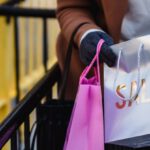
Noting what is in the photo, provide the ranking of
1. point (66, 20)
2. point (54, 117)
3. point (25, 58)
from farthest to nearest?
point (25, 58) < point (66, 20) < point (54, 117)

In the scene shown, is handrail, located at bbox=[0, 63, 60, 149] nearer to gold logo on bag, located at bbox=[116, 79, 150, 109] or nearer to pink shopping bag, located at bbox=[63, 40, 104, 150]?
pink shopping bag, located at bbox=[63, 40, 104, 150]

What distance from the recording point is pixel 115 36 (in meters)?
1.75

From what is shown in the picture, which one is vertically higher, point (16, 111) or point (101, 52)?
point (101, 52)

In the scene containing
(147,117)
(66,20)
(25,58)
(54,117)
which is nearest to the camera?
(147,117)

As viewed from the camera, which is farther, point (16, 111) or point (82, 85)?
point (16, 111)

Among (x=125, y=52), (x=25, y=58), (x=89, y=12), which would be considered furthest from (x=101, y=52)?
(x=25, y=58)

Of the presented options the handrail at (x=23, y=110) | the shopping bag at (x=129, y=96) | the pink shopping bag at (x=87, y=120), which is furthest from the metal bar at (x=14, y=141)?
the shopping bag at (x=129, y=96)

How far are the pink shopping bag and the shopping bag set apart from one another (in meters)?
0.02

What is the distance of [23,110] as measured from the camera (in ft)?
5.94

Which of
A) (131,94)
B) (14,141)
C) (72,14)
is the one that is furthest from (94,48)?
(14,141)

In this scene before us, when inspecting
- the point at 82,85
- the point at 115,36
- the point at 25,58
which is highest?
the point at 115,36

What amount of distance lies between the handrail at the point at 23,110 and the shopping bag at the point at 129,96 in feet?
1.19

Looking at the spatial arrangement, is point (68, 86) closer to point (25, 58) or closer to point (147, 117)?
point (147, 117)

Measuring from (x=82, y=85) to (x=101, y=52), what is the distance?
11 centimetres
